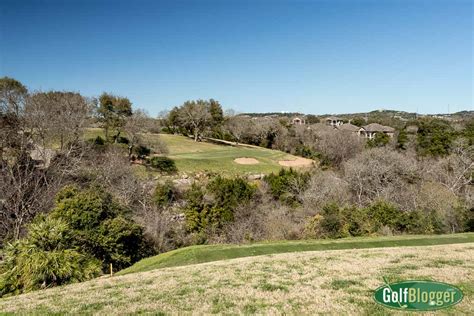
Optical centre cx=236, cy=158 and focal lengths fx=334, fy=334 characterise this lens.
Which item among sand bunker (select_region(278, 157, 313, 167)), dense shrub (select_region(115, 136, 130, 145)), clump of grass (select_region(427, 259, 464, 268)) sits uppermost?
dense shrub (select_region(115, 136, 130, 145))

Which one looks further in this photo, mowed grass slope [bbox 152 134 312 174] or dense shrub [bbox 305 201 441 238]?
mowed grass slope [bbox 152 134 312 174]

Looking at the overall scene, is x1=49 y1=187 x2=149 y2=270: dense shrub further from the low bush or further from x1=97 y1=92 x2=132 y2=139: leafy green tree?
x1=97 y1=92 x2=132 y2=139: leafy green tree

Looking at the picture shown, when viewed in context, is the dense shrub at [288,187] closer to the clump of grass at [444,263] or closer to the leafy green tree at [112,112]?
the clump of grass at [444,263]

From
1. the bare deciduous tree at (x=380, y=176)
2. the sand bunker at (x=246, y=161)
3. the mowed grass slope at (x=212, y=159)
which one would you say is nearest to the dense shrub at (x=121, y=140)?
the mowed grass slope at (x=212, y=159)

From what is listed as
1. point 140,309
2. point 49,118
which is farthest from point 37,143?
point 140,309

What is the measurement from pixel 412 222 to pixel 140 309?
1867cm

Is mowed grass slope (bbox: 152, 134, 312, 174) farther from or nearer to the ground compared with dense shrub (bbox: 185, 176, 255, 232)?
farther from the ground

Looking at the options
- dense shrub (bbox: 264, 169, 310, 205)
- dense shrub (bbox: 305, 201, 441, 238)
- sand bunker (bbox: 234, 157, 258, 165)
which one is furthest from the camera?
sand bunker (bbox: 234, 157, 258, 165)

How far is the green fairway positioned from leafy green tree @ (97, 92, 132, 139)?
3206cm

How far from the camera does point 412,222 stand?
67.8 feet

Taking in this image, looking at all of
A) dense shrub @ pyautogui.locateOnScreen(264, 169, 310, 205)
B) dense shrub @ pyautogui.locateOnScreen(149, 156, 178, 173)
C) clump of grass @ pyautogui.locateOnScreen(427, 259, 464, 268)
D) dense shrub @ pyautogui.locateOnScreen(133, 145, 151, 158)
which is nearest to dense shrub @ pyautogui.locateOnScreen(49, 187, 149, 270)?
clump of grass @ pyautogui.locateOnScreen(427, 259, 464, 268)

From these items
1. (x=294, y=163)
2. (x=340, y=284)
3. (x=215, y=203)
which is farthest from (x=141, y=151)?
(x=340, y=284)

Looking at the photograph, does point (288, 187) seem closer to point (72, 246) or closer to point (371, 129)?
point (72, 246)

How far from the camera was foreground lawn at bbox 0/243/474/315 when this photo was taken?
709 cm
